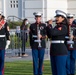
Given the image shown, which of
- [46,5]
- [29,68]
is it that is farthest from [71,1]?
[29,68]

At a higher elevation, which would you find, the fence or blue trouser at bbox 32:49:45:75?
blue trouser at bbox 32:49:45:75

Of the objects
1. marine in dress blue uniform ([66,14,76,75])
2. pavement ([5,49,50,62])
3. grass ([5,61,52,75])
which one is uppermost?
Answer: marine in dress blue uniform ([66,14,76,75])

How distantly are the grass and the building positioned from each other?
53.6ft

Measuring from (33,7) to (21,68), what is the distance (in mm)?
19464

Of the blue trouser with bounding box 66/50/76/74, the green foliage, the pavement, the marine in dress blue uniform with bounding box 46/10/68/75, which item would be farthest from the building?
the marine in dress blue uniform with bounding box 46/10/68/75

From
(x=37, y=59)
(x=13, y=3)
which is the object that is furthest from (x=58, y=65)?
(x=13, y=3)

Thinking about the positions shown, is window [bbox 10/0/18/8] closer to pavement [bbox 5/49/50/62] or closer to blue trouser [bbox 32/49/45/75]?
Result: pavement [bbox 5/49/50/62]

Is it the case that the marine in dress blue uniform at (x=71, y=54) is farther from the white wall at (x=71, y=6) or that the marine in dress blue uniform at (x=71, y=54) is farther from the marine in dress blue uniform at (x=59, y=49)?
the white wall at (x=71, y=6)

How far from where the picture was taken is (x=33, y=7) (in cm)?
3944

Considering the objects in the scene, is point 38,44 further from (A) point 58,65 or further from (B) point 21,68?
(B) point 21,68

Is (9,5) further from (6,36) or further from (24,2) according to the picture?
(6,36)

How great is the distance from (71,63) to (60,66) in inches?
124

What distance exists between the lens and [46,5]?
129 feet

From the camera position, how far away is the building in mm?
39125
